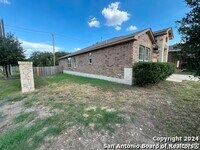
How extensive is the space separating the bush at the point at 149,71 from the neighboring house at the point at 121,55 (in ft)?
1.97

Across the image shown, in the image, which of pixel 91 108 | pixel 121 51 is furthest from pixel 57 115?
pixel 121 51

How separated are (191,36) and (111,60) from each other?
7185 mm

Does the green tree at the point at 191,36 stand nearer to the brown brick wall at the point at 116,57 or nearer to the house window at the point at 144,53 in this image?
the brown brick wall at the point at 116,57

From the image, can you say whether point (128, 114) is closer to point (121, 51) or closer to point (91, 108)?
point (91, 108)

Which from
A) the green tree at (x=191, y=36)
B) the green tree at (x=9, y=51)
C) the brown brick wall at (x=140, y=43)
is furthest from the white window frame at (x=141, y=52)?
the green tree at (x=9, y=51)

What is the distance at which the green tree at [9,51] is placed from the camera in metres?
11.3

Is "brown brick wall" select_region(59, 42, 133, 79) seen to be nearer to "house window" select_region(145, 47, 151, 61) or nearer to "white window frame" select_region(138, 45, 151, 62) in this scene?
"white window frame" select_region(138, 45, 151, 62)

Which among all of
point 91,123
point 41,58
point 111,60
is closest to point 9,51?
point 111,60

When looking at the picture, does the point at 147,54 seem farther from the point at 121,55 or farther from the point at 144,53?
the point at 121,55

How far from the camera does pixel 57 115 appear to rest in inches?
147

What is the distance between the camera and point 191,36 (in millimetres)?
2789

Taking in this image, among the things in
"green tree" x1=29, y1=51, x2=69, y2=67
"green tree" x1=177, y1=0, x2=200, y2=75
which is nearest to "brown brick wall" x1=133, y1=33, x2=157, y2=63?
"green tree" x1=177, y1=0, x2=200, y2=75

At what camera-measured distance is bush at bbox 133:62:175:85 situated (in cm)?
694

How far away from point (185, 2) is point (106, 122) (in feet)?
12.6
